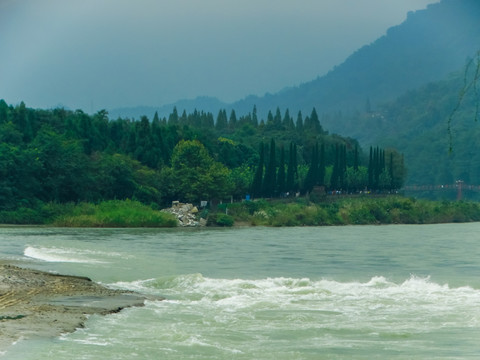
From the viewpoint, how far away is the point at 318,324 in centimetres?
1675

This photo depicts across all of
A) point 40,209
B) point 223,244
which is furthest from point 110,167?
point 223,244

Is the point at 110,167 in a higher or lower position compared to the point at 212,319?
higher

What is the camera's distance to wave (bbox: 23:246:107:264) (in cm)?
3060

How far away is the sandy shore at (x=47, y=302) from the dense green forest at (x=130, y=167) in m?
41.1

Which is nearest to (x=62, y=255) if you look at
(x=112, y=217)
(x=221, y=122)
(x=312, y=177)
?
(x=112, y=217)

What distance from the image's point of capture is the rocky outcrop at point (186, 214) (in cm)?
6600

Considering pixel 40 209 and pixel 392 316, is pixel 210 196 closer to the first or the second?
pixel 40 209

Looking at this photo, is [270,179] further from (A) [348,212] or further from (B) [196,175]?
(B) [196,175]

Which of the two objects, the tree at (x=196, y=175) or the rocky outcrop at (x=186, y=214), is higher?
the tree at (x=196, y=175)

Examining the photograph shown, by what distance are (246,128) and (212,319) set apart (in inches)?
4696

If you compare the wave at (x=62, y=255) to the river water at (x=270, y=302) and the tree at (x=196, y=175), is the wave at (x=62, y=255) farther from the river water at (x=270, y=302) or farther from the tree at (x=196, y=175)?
the tree at (x=196, y=175)

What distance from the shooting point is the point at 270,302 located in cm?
1994

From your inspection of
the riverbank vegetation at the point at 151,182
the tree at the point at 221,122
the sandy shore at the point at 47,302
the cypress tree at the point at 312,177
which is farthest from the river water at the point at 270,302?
Result: the tree at the point at 221,122

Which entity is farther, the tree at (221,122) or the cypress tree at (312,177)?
the tree at (221,122)
